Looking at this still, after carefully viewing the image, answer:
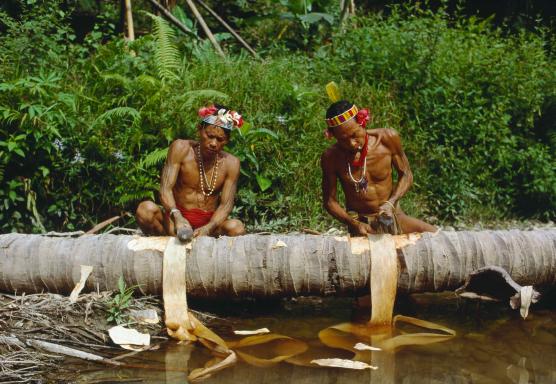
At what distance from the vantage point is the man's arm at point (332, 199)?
443 cm

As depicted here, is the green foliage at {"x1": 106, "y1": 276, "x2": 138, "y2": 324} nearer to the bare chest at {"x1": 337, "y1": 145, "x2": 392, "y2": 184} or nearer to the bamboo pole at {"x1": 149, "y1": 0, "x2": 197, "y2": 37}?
the bare chest at {"x1": 337, "y1": 145, "x2": 392, "y2": 184}

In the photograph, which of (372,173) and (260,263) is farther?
(372,173)

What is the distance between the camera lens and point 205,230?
4.34 m

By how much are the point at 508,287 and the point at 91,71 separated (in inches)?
177

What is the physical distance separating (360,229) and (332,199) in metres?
0.32

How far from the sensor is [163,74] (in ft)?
21.0

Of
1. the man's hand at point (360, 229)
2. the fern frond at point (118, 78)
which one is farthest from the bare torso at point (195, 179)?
the fern frond at point (118, 78)

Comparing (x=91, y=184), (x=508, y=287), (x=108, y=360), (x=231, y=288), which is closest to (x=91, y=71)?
(x=91, y=184)

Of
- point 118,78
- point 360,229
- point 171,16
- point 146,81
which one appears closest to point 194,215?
point 360,229

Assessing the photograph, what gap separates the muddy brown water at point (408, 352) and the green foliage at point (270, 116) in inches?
62.0

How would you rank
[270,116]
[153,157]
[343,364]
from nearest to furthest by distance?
1. [343,364]
2. [153,157]
3. [270,116]

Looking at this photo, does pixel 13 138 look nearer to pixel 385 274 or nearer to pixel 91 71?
pixel 91 71

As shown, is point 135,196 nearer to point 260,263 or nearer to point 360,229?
point 260,263

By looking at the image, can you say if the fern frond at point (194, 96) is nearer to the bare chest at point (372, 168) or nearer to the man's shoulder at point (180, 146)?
the man's shoulder at point (180, 146)
